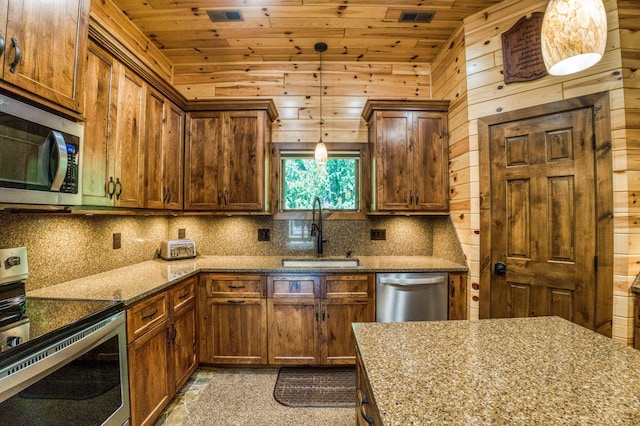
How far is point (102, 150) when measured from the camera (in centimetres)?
181

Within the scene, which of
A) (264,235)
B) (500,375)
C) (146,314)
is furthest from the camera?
(264,235)

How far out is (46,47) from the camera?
1.29 meters

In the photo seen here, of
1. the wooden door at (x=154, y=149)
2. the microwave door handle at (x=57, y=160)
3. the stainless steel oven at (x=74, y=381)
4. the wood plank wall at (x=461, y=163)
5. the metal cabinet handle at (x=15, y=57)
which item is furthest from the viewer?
the wood plank wall at (x=461, y=163)

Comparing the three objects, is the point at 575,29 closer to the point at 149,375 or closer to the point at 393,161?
the point at 393,161

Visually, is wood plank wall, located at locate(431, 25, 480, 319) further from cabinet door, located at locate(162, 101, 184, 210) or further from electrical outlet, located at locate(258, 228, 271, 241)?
cabinet door, located at locate(162, 101, 184, 210)

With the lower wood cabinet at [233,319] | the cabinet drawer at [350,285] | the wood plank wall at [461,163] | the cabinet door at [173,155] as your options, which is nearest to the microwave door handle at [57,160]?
the cabinet door at [173,155]

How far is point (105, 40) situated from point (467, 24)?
9.21ft

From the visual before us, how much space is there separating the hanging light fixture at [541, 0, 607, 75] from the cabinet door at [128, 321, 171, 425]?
2362mm

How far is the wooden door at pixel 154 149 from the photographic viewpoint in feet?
7.35

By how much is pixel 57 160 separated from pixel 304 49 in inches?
96.9

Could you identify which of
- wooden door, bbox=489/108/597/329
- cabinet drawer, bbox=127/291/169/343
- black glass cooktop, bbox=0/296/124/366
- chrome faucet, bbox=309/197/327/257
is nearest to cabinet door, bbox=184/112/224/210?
chrome faucet, bbox=309/197/327/257

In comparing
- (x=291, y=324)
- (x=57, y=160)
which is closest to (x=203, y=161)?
(x=57, y=160)

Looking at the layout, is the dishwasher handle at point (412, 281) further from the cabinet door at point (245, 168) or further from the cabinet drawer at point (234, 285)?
A: the cabinet door at point (245, 168)

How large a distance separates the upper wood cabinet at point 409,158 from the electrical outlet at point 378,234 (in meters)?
0.40
